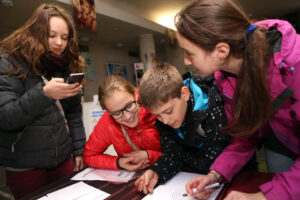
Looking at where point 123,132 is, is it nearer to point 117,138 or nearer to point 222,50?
point 117,138

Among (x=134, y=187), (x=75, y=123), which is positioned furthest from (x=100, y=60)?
(x=134, y=187)

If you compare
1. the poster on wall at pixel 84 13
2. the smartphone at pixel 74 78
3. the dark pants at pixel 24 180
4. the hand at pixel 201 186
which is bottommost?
the dark pants at pixel 24 180

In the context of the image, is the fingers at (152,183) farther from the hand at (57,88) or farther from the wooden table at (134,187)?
the hand at (57,88)

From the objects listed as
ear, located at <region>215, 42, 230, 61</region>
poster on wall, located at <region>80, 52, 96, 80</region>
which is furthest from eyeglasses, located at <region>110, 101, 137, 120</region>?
poster on wall, located at <region>80, 52, 96, 80</region>

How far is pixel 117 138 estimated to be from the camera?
4.04ft

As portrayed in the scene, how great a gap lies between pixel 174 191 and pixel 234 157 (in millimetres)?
269

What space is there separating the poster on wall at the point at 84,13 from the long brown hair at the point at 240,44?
2.10m

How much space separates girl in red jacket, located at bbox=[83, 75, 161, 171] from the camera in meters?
1.11

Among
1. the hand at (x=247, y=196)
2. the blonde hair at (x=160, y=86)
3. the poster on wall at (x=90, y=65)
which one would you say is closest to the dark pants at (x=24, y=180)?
the blonde hair at (x=160, y=86)

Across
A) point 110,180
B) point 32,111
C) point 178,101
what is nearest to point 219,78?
point 178,101

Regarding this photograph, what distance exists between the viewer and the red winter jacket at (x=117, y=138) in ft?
3.89

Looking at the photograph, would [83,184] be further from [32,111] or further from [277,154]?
[277,154]

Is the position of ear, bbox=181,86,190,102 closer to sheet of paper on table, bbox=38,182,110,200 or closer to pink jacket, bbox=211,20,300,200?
pink jacket, bbox=211,20,300,200

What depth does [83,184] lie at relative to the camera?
0.96 meters
